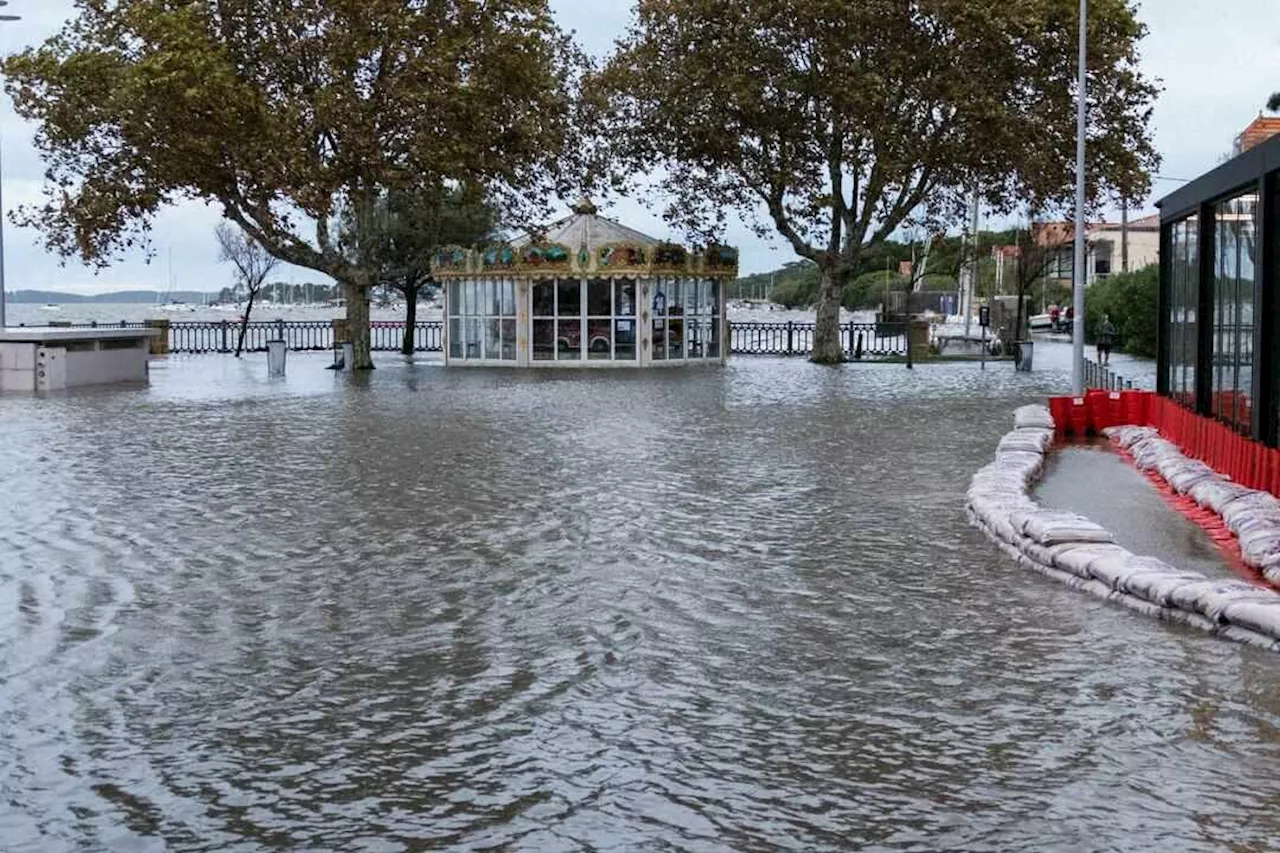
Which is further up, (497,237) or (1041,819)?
(497,237)

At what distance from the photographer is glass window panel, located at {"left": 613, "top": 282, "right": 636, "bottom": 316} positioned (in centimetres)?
4534

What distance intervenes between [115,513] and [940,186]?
129 feet

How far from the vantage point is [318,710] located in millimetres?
7805

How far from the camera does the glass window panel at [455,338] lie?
47.6 metres

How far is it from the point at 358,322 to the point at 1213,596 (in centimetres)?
3607

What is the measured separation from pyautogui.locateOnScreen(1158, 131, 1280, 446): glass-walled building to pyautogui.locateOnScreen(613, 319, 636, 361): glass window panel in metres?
22.9

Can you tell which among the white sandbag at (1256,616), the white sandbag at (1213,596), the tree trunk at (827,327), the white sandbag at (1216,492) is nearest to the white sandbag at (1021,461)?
the white sandbag at (1216,492)

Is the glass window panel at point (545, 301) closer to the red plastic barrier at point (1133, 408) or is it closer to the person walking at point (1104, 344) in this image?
the person walking at point (1104, 344)

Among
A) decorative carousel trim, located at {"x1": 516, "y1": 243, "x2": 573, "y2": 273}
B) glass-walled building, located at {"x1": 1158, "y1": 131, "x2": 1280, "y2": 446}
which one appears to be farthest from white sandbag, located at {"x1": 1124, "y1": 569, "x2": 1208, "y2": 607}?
decorative carousel trim, located at {"x1": 516, "y1": 243, "x2": 573, "y2": 273}

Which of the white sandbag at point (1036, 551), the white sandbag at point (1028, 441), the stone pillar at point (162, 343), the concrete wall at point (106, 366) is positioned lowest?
the white sandbag at point (1036, 551)

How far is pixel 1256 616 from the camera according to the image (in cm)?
921

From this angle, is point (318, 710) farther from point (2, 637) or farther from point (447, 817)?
point (2, 637)

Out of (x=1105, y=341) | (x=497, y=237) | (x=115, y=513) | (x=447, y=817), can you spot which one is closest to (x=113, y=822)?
(x=447, y=817)

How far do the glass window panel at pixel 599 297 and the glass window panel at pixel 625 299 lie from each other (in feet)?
0.63
